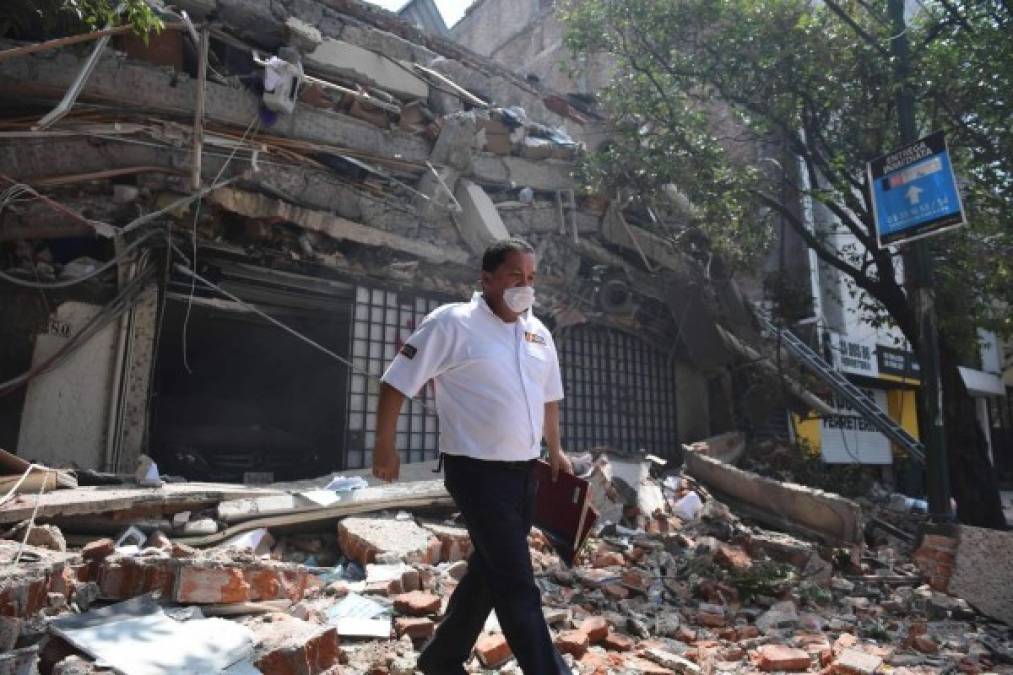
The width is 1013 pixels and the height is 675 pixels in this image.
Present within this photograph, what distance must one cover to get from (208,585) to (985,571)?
4928mm

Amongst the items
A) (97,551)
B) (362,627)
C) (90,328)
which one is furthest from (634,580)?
(90,328)

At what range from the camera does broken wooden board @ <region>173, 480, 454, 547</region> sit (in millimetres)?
4195

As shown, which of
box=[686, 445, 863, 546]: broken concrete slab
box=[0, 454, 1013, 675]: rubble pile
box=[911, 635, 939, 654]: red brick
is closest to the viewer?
box=[0, 454, 1013, 675]: rubble pile

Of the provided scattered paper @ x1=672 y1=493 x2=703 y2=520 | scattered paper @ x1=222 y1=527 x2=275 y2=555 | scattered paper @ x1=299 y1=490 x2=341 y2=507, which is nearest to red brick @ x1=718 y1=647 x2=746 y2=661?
scattered paper @ x1=299 y1=490 x2=341 y2=507

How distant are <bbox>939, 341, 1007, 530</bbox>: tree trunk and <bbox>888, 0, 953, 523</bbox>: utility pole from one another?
1661mm

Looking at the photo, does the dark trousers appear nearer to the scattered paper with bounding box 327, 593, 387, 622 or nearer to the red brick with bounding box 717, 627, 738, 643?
→ the scattered paper with bounding box 327, 593, 387, 622

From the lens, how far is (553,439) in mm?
3051

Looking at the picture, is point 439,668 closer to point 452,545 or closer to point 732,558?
point 452,545

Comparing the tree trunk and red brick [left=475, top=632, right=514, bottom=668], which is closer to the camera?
red brick [left=475, top=632, right=514, bottom=668]

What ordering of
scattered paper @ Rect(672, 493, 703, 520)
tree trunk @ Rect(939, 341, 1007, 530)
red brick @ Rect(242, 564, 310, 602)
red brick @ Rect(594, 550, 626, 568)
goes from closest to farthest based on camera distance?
red brick @ Rect(242, 564, 310, 602) < red brick @ Rect(594, 550, 626, 568) < scattered paper @ Rect(672, 493, 703, 520) < tree trunk @ Rect(939, 341, 1007, 530)

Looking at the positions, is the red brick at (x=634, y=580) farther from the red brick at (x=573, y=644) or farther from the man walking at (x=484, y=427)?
the man walking at (x=484, y=427)

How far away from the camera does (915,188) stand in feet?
19.2

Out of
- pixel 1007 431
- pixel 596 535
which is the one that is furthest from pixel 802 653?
pixel 1007 431

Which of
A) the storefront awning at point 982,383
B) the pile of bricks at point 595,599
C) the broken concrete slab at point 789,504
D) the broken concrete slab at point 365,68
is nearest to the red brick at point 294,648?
the pile of bricks at point 595,599
